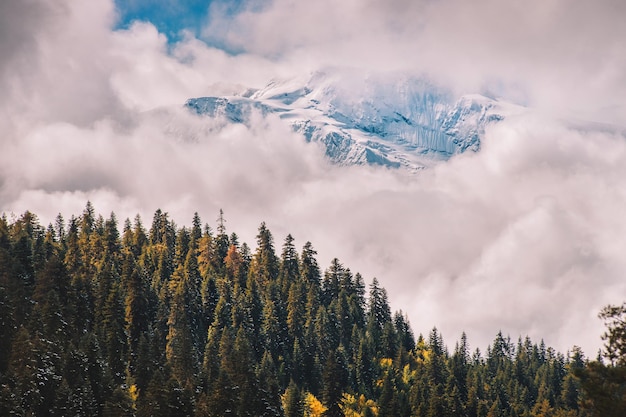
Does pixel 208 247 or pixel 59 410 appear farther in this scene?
pixel 208 247

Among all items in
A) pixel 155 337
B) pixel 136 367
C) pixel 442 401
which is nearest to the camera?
pixel 136 367

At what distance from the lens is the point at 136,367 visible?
9994 cm

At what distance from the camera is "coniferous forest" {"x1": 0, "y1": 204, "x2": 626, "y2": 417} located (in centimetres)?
8519

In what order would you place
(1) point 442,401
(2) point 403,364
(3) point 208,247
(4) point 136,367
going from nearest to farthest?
(4) point 136,367 → (1) point 442,401 → (2) point 403,364 → (3) point 208,247

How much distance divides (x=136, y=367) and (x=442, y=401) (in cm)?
5438

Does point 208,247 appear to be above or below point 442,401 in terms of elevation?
above

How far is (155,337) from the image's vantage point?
356 feet

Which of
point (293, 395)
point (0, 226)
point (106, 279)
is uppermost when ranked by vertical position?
point (0, 226)

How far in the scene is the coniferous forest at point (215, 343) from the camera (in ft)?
279

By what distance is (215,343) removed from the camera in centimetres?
12600

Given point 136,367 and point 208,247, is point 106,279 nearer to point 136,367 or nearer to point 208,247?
point 136,367

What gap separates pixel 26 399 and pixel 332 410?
5315 cm

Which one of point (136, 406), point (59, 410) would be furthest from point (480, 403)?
point (59, 410)

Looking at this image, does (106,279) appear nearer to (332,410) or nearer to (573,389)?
(332,410)
